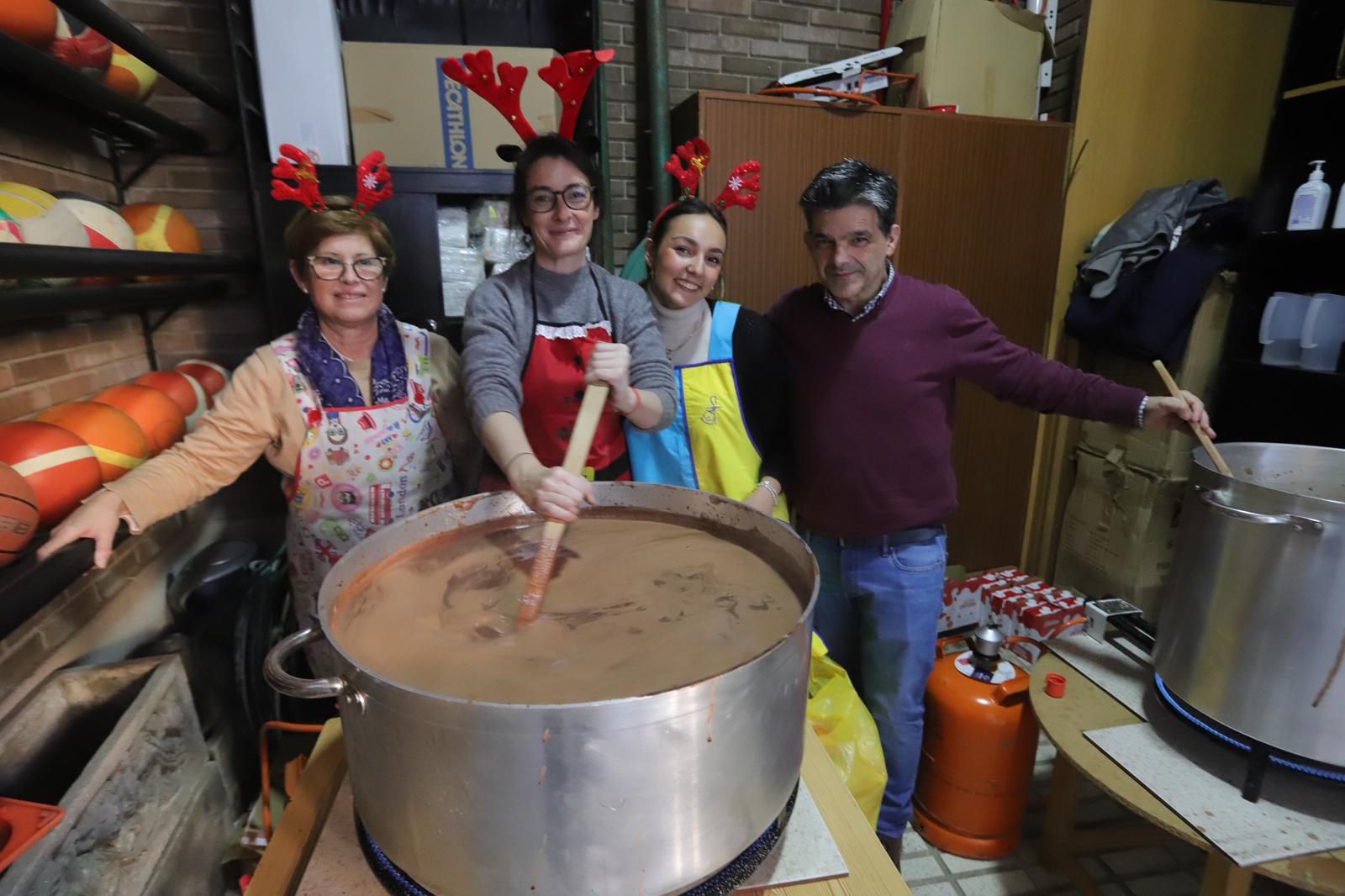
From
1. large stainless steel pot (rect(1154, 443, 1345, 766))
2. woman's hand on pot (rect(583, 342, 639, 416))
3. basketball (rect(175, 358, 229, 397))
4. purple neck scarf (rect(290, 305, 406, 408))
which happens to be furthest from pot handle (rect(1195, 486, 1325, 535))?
basketball (rect(175, 358, 229, 397))

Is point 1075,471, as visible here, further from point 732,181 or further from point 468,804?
point 468,804

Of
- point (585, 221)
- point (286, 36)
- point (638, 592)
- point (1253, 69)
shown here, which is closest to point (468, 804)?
point (638, 592)

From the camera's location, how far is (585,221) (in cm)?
128

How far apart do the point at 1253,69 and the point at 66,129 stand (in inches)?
165

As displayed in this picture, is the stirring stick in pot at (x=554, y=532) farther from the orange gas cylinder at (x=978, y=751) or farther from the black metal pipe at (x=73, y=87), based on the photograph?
the orange gas cylinder at (x=978, y=751)

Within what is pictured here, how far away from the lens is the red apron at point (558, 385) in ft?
4.37

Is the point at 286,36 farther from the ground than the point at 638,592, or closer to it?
farther from the ground

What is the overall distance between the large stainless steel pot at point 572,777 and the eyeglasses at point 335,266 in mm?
906

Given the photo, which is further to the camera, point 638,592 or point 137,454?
point 137,454

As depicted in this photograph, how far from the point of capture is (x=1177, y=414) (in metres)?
1.36

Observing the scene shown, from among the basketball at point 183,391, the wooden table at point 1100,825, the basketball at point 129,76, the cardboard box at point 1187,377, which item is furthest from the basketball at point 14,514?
the cardboard box at point 1187,377

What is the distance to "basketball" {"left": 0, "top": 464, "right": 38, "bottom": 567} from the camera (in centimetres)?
100

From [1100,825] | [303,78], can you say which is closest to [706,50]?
[303,78]

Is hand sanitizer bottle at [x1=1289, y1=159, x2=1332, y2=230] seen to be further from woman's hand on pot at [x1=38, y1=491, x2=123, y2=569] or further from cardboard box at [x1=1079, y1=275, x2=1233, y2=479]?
woman's hand on pot at [x1=38, y1=491, x2=123, y2=569]
